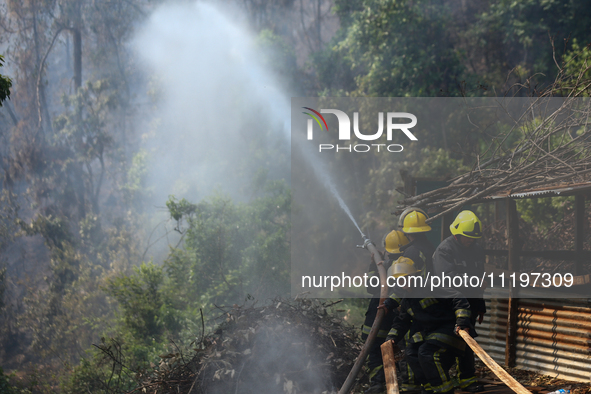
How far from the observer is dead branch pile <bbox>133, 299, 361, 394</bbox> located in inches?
213

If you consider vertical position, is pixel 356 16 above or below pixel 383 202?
above

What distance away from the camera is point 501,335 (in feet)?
20.4

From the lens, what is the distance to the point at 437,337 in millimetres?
4637

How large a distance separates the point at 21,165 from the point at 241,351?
3273 cm

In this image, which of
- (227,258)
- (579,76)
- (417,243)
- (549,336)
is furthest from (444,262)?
(227,258)

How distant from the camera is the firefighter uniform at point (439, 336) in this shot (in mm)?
4535

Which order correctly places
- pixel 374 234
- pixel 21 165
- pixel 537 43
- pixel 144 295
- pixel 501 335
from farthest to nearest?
pixel 21 165 < pixel 374 234 < pixel 537 43 < pixel 144 295 < pixel 501 335

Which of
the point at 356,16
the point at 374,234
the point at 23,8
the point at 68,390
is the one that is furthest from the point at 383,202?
the point at 23,8

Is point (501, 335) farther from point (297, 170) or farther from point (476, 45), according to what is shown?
point (297, 170)

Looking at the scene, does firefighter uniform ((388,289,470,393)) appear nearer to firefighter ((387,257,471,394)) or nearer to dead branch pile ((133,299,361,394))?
firefighter ((387,257,471,394))

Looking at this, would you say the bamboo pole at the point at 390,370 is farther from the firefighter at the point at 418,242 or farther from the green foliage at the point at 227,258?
the green foliage at the point at 227,258

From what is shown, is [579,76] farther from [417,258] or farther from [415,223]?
[417,258]

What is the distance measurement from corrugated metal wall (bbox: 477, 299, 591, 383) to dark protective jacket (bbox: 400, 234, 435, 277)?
1716 millimetres

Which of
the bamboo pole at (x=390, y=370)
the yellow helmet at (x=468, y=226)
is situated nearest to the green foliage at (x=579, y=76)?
the yellow helmet at (x=468, y=226)
